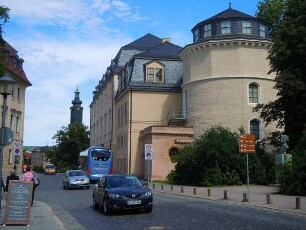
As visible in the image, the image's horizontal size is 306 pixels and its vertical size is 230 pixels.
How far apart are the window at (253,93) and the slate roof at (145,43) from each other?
2524 cm

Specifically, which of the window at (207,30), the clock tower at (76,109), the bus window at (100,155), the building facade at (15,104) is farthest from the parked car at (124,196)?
the clock tower at (76,109)

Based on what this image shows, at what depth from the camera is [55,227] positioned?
502 inches

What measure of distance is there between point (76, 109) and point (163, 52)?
300ft

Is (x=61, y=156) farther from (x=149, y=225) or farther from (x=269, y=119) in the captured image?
(x=149, y=225)

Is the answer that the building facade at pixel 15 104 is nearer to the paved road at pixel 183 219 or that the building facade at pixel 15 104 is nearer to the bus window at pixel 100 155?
the bus window at pixel 100 155

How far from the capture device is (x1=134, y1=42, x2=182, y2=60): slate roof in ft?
184

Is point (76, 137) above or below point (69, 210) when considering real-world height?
above

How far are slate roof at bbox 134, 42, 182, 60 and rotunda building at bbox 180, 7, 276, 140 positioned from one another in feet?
33.0

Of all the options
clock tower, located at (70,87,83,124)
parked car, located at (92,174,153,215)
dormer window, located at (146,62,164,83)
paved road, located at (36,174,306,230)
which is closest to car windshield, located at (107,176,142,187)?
parked car, located at (92,174,153,215)

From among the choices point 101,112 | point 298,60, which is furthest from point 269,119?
point 101,112

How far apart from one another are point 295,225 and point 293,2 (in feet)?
91.7

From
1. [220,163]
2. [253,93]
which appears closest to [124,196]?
[220,163]

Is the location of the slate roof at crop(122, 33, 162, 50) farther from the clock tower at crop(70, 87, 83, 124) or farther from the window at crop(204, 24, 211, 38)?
the clock tower at crop(70, 87, 83, 124)

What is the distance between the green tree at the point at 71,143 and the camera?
358 ft
